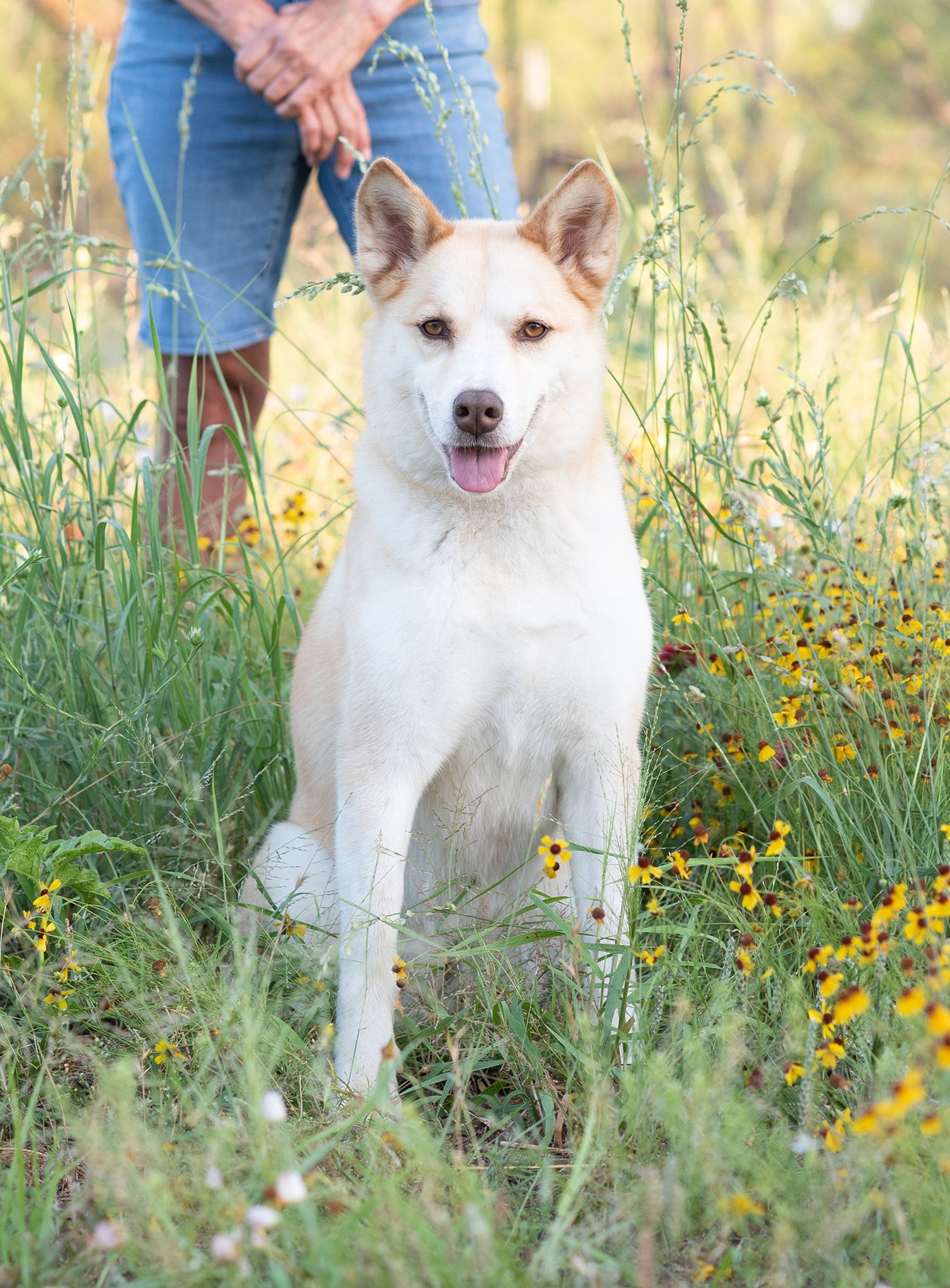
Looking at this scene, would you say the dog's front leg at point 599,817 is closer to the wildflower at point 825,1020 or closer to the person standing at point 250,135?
the wildflower at point 825,1020

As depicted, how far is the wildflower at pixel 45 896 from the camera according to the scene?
192 centimetres

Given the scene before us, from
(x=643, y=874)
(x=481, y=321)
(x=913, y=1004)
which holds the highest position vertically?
(x=481, y=321)

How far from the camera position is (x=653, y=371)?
266 centimetres

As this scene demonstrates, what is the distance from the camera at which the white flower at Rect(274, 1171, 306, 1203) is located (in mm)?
1132

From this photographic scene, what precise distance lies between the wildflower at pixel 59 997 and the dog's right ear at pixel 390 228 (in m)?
1.37

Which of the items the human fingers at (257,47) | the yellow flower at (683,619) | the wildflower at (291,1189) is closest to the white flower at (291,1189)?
the wildflower at (291,1189)

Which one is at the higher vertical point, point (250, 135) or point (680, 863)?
point (250, 135)

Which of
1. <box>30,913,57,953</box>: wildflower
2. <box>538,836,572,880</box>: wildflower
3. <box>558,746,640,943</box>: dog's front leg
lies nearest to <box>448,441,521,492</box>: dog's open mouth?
<box>558,746,640,943</box>: dog's front leg

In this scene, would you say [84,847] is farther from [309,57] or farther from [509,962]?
[309,57]

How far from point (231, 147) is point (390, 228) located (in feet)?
3.60

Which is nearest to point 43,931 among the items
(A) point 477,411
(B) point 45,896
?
(B) point 45,896

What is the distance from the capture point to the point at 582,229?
7.38ft

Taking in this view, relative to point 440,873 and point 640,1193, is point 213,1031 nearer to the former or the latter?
point 440,873

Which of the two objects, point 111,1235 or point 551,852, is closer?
point 111,1235
